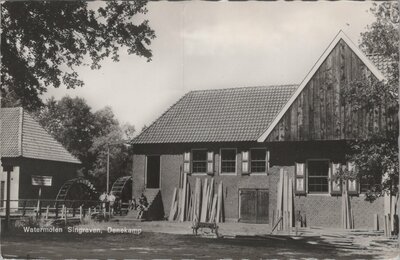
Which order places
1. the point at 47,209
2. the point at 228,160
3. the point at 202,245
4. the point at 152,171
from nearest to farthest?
the point at 202,245
the point at 47,209
the point at 228,160
the point at 152,171

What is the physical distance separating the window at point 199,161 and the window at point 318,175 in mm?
6707

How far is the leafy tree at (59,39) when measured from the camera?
1328cm

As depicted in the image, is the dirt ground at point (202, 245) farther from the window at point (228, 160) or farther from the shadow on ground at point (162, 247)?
the window at point (228, 160)

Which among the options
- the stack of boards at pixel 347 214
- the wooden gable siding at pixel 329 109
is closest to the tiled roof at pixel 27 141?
the wooden gable siding at pixel 329 109

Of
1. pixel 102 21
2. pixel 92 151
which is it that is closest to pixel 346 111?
pixel 102 21

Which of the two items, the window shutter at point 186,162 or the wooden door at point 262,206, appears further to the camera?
the window shutter at point 186,162

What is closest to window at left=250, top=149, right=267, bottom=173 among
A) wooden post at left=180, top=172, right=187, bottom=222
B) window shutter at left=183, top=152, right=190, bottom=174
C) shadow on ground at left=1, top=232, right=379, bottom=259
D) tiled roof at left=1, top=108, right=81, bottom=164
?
window shutter at left=183, top=152, right=190, bottom=174

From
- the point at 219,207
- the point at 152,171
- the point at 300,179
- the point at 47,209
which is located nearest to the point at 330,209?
the point at 300,179

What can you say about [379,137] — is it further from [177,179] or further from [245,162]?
[177,179]

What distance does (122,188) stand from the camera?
35562 millimetres

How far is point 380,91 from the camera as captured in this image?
569 inches

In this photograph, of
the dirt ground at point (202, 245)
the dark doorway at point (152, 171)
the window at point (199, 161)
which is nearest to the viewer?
the dirt ground at point (202, 245)

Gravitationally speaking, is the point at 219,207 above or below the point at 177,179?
below

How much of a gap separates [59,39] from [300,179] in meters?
11.8
